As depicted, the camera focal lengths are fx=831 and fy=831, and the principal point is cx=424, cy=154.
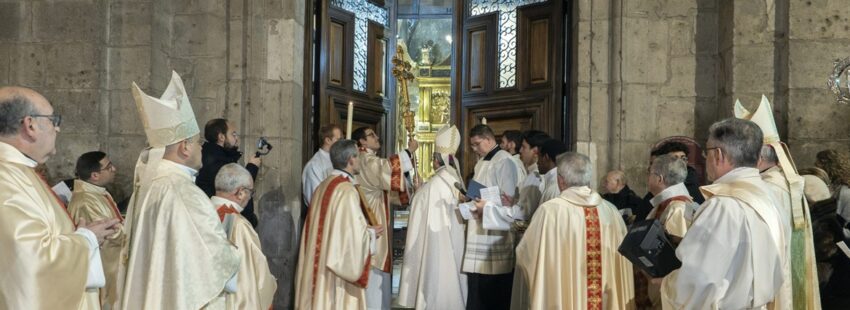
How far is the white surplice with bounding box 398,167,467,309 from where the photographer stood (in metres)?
6.38

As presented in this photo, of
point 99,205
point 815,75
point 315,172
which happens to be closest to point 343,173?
point 315,172

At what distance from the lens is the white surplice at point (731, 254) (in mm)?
3148

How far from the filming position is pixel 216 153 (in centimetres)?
617

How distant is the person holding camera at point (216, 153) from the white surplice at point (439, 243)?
1372 millimetres

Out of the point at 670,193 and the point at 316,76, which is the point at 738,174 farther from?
the point at 316,76

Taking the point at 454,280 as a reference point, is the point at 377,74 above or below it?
above

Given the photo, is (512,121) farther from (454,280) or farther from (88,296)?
(88,296)

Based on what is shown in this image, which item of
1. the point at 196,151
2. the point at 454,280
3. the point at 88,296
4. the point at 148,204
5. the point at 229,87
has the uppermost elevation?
the point at 229,87

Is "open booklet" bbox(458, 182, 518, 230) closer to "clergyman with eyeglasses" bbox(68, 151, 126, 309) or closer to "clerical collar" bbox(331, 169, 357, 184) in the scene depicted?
"clerical collar" bbox(331, 169, 357, 184)

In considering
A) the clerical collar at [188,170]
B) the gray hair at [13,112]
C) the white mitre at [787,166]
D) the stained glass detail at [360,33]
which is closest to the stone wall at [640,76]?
the stained glass detail at [360,33]

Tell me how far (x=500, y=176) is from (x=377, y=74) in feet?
9.86

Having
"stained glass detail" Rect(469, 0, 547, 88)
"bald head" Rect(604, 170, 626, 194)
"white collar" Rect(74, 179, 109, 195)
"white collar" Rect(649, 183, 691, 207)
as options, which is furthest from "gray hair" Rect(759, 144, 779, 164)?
"stained glass detail" Rect(469, 0, 547, 88)

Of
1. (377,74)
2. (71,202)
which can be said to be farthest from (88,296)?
(377,74)

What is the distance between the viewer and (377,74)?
8891 millimetres
